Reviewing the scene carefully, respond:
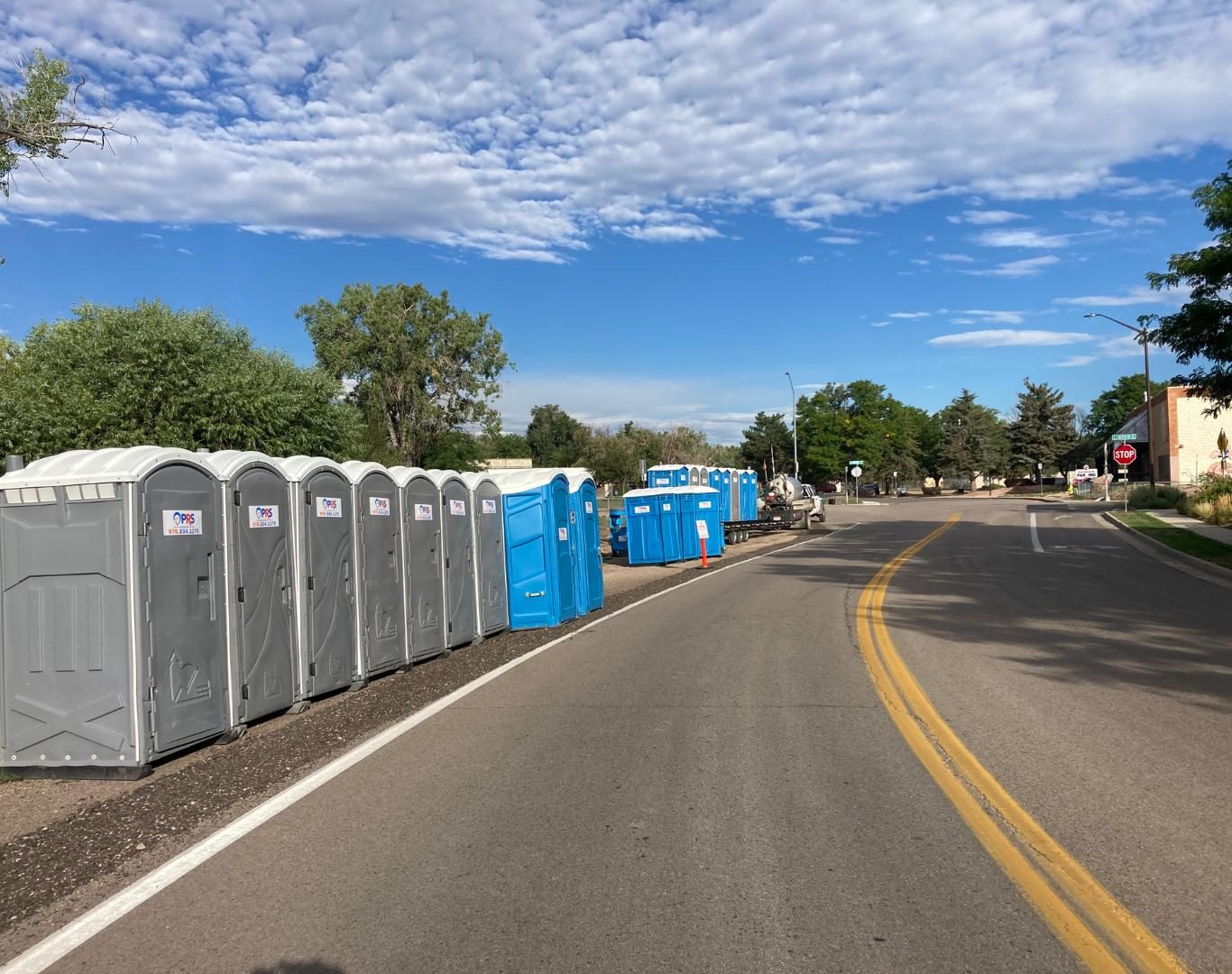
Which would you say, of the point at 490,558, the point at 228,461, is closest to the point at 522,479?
the point at 490,558

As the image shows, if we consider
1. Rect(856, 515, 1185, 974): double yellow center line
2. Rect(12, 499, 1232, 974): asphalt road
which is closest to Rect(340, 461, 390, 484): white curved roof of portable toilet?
Rect(12, 499, 1232, 974): asphalt road

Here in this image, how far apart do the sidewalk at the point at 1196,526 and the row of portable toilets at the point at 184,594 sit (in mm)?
23017

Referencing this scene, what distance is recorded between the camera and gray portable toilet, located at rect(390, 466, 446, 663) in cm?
1039

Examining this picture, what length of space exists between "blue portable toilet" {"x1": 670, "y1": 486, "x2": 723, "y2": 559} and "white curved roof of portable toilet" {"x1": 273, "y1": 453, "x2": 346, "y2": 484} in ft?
57.2

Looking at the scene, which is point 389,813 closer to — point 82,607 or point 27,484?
point 82,607

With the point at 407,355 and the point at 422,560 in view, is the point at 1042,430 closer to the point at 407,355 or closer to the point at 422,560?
the point at 407,355

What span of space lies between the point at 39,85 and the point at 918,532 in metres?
29.7

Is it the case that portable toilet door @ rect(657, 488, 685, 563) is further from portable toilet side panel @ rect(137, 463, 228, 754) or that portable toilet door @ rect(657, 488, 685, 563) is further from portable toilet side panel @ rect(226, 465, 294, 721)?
portable toilet side panel @ rect(137, 463, 228, 754)

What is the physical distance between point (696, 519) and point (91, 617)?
69.6 feet

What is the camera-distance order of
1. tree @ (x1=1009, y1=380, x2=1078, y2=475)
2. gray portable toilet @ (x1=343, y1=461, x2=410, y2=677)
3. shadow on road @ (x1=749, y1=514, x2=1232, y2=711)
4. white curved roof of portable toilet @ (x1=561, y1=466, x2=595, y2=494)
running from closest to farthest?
1. shadow on road @ (x1=749, y1=514, x2=1232, y2=711)
2. gray portable toilet @ (x1=343, y1=461, x2=410, y2=677)
3. white curved roof of portable toilet @ (x1=561, y1=466, x2=595, y2=494)
4. tree @ (x1=1009, y1=380, x2=1078, y2=475)

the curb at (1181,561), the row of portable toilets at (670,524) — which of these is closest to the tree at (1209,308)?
the curb at (1181,561)

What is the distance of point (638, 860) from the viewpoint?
4.68 meters

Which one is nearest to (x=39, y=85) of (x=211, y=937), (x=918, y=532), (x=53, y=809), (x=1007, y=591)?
(x=53, y=809)

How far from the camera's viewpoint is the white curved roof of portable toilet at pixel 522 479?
13.2 metres
